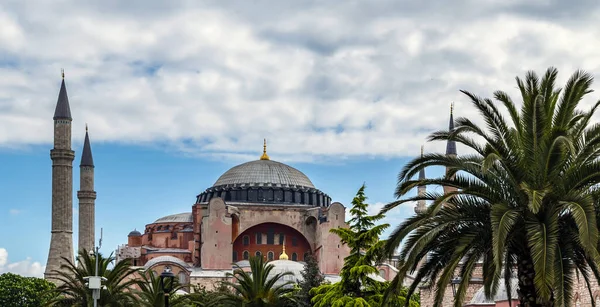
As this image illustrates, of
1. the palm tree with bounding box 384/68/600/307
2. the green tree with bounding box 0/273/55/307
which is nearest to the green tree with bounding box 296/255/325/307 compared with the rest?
the palm tree with bounding box 384/68/600/307

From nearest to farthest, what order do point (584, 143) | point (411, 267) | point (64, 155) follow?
point (584, 143), point (411, 267), point (64, 155)

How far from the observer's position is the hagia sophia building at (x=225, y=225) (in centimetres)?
5838

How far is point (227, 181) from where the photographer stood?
68125 mm

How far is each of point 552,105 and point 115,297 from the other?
16954mm

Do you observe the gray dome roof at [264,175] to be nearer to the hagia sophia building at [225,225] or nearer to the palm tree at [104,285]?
the hagia sophia building at [225,225]

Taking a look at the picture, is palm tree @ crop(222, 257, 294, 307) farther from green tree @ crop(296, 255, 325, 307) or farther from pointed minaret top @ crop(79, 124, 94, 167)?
pointed minaret top @ crop(79, 124, 94, 167)

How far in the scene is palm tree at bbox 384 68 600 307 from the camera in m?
14.6

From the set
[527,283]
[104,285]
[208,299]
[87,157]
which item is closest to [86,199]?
[87,157]

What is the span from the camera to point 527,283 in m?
15.5

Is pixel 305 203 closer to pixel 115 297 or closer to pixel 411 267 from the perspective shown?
pixel 115 297

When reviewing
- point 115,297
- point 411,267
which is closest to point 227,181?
point 115,297

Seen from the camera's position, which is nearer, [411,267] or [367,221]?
[411,267]

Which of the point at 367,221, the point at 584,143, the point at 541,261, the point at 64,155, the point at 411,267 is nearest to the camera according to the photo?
the point at 541,261

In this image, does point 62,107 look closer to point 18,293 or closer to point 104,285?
point 18,293
